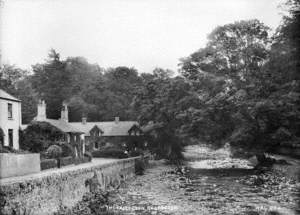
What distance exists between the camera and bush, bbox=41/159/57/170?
91.0 ft

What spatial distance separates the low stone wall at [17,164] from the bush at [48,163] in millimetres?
2116

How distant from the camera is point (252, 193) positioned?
23344 mm

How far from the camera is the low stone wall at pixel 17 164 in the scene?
20.5 m

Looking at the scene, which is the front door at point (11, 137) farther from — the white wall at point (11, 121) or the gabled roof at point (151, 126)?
the gabled roof at point (151, 126)

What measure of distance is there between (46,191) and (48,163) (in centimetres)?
1286

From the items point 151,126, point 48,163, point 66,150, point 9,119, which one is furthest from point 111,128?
point 48,163

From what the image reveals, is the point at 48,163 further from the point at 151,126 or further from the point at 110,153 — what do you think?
the point at 151,126

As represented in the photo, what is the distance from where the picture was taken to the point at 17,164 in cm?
2206

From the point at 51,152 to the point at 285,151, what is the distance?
25447 mm

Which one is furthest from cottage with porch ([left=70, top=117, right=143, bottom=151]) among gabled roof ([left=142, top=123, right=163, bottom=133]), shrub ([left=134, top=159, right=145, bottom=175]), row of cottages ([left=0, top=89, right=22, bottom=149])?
row of cottages ([left=0, top=89, right=22, bottom=149])

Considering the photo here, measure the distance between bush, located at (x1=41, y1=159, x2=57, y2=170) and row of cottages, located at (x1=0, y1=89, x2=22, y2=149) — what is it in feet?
15.4

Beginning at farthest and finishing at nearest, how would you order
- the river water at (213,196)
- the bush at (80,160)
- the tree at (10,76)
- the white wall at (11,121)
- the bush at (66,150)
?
1. the tree at (10,76)
2. the bush at (66,150)
3. the bush at (80,160)
4. the white wall at (11,121)
5. the river water at (213,196)

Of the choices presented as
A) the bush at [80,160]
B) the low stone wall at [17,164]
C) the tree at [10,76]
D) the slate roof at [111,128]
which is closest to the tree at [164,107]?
the slate roof at [111,128]

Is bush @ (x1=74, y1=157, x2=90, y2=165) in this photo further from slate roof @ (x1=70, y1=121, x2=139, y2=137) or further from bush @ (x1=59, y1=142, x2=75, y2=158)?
slate roof @ (x1=70, y1=121, x2=139, y2=137)
